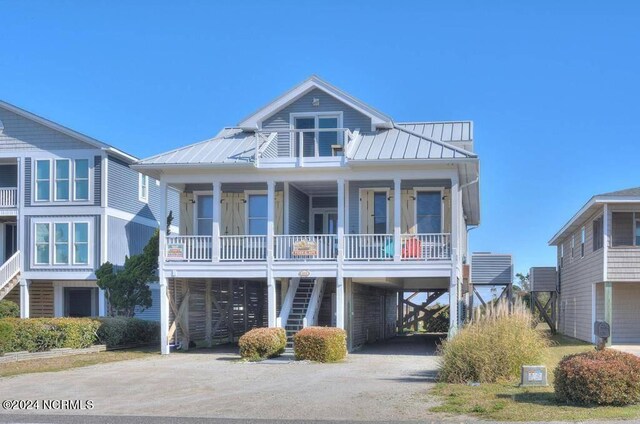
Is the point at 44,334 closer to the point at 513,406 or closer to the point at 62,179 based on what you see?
the point at 62,179

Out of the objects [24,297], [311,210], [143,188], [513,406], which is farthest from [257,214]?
[513,406]

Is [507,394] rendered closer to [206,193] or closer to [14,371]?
[14,371]

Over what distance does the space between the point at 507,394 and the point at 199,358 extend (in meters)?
11.4

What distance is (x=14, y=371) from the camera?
60.7 feet

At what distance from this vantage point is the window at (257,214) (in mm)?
26062

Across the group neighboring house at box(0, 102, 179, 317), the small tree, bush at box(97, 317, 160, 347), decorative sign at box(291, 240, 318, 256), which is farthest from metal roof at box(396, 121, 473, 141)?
neighboring house at box(0, 102, 179, 317)

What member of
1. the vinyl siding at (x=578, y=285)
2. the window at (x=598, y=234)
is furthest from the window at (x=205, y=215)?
the window at (x=598, y=234)

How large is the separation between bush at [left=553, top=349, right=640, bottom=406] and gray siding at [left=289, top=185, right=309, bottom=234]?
47.9 ft

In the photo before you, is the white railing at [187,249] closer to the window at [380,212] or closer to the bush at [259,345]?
the bush at [259,345]

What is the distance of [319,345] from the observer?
20.4m

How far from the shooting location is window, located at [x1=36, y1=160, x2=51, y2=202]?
32.2m

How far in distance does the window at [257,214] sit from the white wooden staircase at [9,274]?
11.8 meters

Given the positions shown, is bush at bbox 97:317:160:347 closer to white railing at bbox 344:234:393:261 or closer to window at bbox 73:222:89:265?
window at bbox 73:222:89:265

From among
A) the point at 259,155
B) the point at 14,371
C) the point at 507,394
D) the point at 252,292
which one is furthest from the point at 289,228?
the point at 507,394
